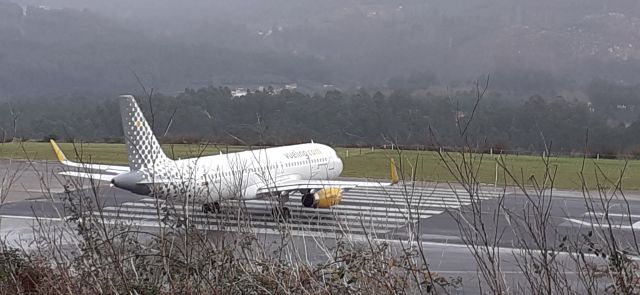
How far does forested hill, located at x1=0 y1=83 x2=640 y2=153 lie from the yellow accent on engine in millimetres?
10527

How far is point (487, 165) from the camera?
4703cm

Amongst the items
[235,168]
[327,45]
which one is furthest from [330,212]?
[327,45]

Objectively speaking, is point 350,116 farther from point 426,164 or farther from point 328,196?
point 328,196

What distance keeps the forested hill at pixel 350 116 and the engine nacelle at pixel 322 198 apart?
1029cm

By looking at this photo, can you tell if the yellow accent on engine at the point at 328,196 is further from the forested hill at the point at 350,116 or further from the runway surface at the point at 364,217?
the forested hill at the point at 350,116

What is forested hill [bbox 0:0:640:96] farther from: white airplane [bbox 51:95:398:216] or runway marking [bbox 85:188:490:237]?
white airplane [bbox 51:95:398:216]

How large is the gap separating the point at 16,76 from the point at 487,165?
62218 millimetres

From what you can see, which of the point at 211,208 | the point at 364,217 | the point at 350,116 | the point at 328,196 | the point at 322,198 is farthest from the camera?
the point at 350,116

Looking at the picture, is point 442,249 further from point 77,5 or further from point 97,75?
point 77,5

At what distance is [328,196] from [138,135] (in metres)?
6.45

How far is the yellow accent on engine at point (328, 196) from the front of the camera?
1070 inches

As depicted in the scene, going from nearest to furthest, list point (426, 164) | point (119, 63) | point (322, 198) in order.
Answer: point (322, 198) < point (426, 164) < point (119, 63)

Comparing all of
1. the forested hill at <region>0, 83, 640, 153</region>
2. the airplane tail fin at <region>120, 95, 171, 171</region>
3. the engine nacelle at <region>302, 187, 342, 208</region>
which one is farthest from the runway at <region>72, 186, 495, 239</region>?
the forested hill at <region>0, 83, 640, 153</region>

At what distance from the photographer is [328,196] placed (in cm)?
2723
